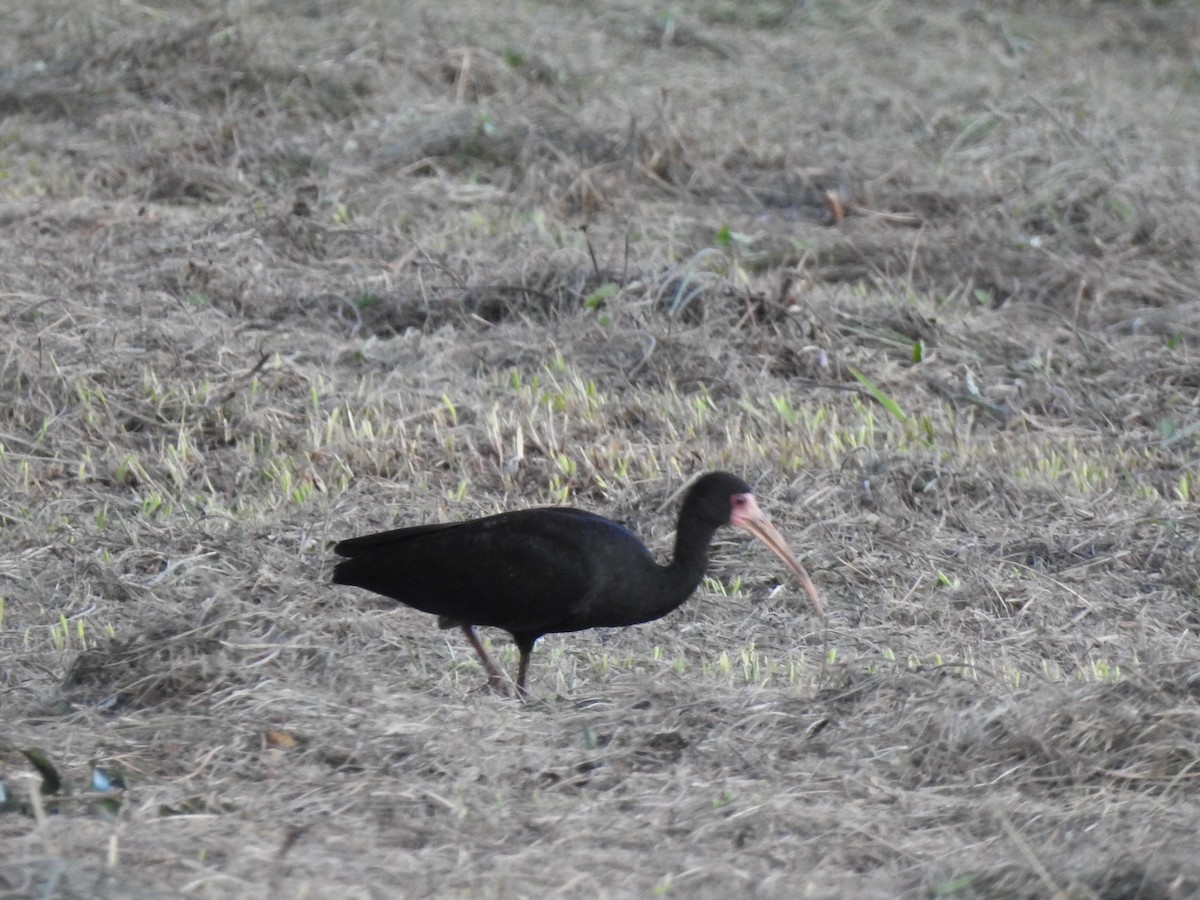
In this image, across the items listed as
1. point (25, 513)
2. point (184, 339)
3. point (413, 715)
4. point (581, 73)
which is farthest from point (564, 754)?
Answer: point (581, 73)

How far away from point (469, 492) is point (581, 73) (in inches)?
298

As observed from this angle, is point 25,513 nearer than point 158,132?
Yes

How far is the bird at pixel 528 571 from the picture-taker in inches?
202

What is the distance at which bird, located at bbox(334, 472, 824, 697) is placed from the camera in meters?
5.13

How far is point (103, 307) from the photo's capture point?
8.73 m

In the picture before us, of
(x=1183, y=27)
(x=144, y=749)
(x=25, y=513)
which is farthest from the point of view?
(x=1183, y=27)

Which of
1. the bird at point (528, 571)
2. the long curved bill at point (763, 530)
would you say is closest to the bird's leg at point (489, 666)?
the bird at point (528, 571)

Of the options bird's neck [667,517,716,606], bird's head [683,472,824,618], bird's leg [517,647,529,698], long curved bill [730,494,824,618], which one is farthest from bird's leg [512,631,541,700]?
long curved bill [730,494,824,618]

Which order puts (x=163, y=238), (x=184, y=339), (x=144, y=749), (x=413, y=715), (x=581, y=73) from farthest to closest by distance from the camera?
(x=581, y=73) → (x=163, y=238) → (x=184, y=339) → (x=413, y=715) → (x=144, y=749)

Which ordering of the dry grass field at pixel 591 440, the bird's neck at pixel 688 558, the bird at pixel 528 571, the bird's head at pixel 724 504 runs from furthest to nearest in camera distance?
the bird's head at pixel 724 504 < the bird's neck at pixel 688 558 < the bird at pixel 528 571 < the dry grass field at pixel 591 440

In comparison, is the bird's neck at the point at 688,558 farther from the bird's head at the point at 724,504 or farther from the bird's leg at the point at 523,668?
the bird's leg at the point at 523,668

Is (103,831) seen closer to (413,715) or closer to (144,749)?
(144,749)

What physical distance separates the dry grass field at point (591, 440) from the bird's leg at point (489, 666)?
0.09 meters

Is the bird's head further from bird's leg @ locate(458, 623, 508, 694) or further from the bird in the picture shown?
bird's leg @ locate(458, 623, 508, 694)
